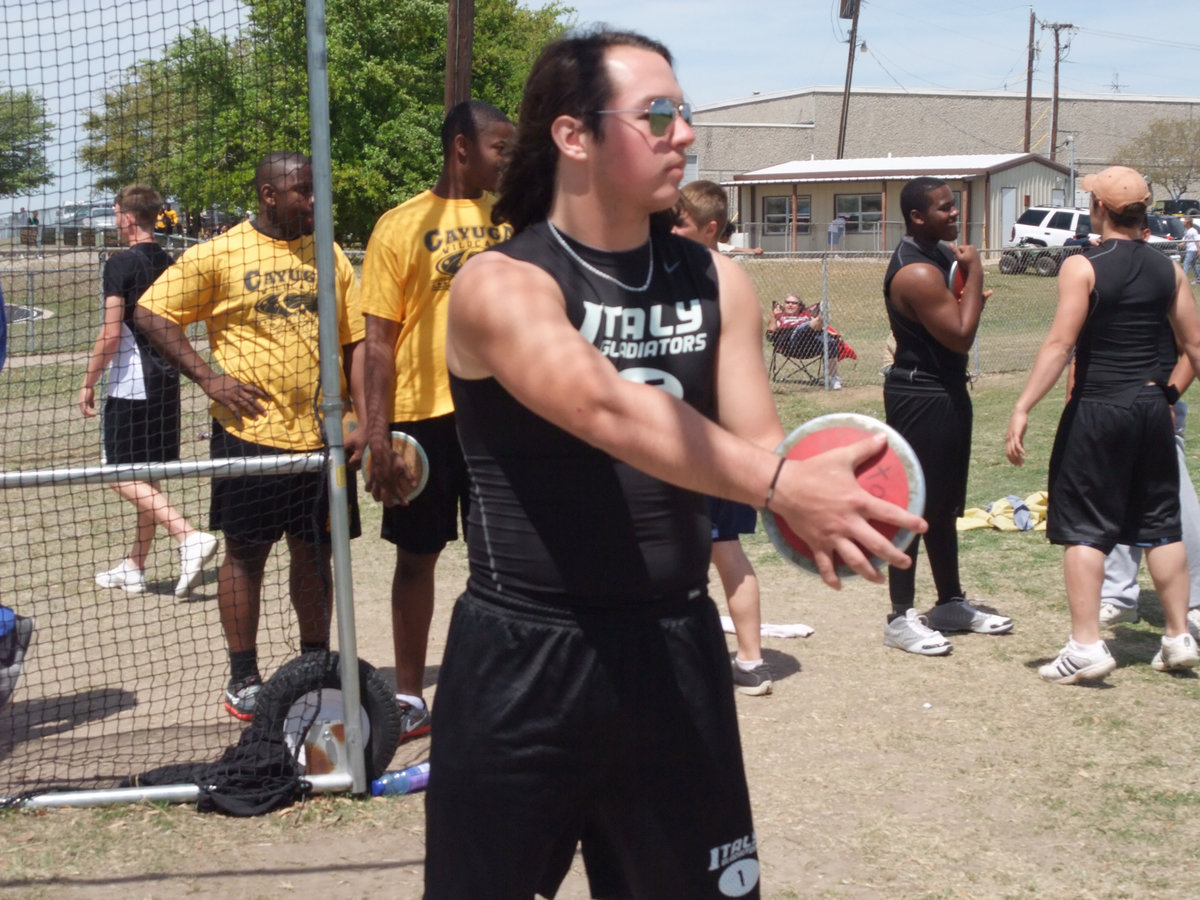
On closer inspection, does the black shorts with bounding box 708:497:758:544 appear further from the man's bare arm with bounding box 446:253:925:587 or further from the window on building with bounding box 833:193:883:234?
the window on building with bounding box 833:193:883:234

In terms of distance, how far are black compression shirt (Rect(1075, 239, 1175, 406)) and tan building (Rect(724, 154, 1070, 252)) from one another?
3601 cm

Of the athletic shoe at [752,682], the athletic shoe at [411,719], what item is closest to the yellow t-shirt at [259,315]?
the athletic shoe at [411,719]

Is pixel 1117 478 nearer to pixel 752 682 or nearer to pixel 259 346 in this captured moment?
pixel 752 682

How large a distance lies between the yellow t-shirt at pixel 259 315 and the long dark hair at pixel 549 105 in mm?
2286

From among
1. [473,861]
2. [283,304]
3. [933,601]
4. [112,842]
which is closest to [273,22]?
[283,304]

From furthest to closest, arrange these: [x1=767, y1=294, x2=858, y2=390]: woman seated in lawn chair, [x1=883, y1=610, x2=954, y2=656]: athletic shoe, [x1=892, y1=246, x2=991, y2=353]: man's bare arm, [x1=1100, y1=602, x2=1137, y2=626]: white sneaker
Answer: [x1=767, y1=294, x2=858, y2=390]: woman seated in lawn chair, [x1=1100, y1=602, x2=1137, y2=626]: white sneaker, [x1=883, y1=610, x2=954, y2=656]: athletic shoe, [x1=892, y1=246, x2=991, y2=353]: man's bare arm

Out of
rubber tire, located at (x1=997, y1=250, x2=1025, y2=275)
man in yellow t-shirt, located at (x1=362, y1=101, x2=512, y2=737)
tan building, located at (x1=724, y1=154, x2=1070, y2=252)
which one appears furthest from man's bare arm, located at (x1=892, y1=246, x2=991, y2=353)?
tan building, located at (x1=724, y1=154, x2=1070, y2=252)

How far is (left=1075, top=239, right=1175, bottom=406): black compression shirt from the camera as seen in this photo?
4.90 meters

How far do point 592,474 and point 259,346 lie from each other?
2.74 meters

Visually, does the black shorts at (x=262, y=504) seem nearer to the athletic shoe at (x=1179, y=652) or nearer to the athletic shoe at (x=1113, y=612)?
the athletic shoe at (x=1179, y=652)

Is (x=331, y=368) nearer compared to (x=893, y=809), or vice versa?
(x=331, y=368)

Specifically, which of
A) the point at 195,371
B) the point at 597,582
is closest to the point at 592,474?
the point at 597,582

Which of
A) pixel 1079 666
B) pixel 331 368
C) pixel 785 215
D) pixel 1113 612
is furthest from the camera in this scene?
pixel 785 215

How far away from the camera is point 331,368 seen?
3.72 metres
